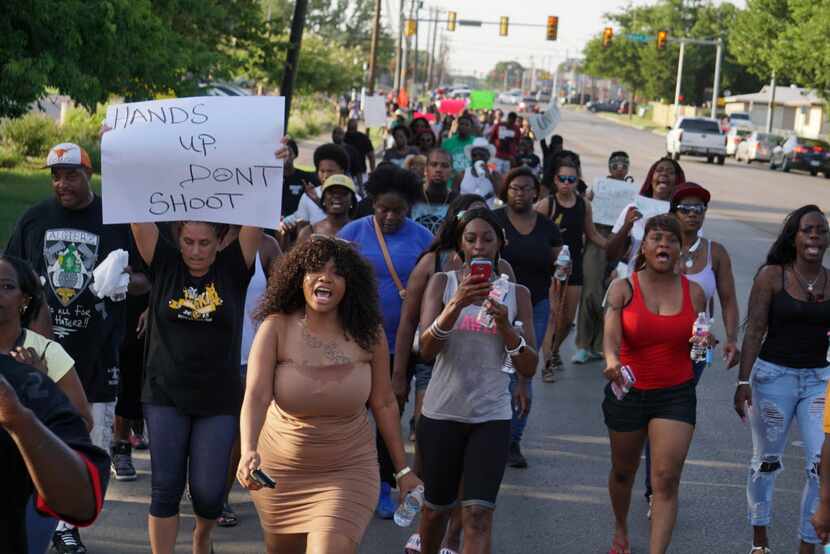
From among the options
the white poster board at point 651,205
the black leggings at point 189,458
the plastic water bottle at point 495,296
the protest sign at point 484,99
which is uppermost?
the protest sign at point 484,99

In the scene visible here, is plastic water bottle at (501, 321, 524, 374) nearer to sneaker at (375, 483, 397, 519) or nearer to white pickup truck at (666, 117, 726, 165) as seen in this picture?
sneaker at (375, 483, 397, 519)

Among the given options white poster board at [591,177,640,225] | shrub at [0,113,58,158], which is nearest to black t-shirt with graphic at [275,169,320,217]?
white poster board at [591,177,640,225]

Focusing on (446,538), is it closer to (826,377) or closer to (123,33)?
(826,377)

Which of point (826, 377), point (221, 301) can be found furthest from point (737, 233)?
point (221, 301)

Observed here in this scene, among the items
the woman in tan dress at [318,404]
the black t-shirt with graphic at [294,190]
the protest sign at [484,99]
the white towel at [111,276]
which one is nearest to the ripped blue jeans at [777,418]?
the woman in tan dress at [318,404]

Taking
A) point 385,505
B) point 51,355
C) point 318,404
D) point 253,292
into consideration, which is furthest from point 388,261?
point 51,355

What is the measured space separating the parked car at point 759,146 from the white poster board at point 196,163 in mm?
47109

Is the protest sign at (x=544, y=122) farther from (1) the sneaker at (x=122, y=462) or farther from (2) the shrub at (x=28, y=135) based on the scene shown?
(2) the shrub at (x=28, y=135)

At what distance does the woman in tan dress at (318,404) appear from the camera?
4.77 meters

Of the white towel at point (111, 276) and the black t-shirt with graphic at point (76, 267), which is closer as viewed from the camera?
the white towel at point (111, 276)

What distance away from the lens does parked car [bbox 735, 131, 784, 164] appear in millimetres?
51281

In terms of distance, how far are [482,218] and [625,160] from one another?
23.4 feet

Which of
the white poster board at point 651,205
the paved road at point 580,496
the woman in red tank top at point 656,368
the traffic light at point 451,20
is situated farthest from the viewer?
the traffic light at point 451,20

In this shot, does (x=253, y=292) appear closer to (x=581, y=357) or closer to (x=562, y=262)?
(x=562, y=262)
